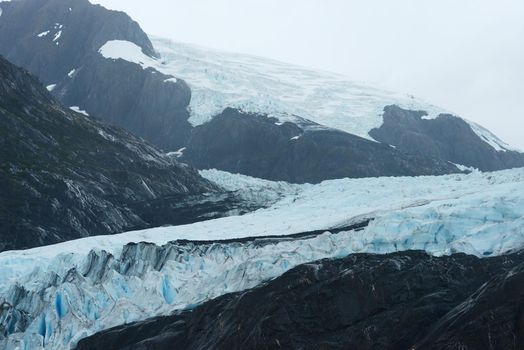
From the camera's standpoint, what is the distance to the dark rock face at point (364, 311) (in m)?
41.0

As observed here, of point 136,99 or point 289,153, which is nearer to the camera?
point 289,153

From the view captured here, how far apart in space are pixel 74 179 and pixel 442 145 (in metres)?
104

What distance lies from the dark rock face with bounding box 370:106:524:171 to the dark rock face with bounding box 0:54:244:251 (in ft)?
212

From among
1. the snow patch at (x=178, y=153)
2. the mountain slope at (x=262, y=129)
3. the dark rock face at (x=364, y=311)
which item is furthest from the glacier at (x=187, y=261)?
the snow patch at (x=178, y=153)

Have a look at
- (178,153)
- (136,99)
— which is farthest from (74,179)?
(136,99)

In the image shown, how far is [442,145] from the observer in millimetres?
197125

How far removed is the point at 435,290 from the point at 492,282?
594 centimetres

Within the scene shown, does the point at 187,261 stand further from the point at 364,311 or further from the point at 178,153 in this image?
the point at 178,153

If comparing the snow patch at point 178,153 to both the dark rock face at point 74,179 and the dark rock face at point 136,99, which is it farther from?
the dark rock face at point 74,179

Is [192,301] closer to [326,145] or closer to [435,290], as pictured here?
[435,290]

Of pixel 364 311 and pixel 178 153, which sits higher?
pixel 364 311

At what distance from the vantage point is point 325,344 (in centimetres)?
4441

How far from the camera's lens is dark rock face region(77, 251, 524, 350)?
4097 cm

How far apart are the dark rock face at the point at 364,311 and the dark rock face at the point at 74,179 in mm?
49121
